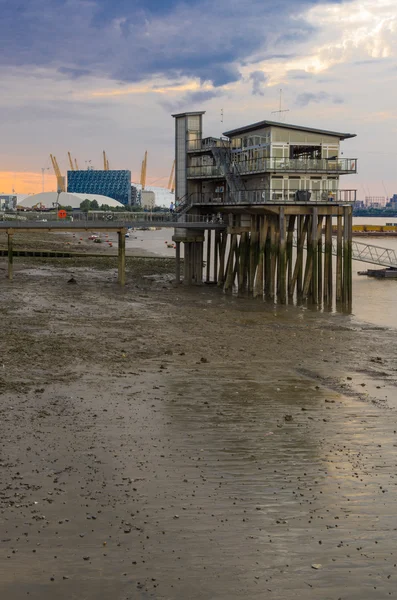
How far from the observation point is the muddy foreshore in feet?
36.1

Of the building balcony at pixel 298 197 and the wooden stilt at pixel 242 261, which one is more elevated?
the building balcony at pixel 298 197

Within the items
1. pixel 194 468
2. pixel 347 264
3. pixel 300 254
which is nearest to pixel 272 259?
pixel 300 254

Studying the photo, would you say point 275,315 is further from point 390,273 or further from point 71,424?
point 390,273

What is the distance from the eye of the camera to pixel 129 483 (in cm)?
1402

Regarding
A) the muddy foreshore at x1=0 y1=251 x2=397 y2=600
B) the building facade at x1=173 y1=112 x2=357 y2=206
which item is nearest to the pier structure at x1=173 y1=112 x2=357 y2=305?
the building facade at x1=173 y1=112 x2=357 y2=206

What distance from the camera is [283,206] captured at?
4541 cm

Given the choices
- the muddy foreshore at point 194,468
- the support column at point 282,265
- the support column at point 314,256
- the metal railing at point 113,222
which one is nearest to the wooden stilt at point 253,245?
the metal railing at point 113,222

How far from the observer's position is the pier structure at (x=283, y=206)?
A: 45438mm

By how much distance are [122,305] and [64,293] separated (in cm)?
584

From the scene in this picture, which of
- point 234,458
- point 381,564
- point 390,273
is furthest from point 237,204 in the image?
point 381,564

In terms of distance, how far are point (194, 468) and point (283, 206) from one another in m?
32.0

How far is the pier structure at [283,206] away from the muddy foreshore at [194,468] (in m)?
15.7

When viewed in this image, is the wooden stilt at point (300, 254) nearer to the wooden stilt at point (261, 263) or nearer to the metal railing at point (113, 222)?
the wooden stilt at point (261, 263)

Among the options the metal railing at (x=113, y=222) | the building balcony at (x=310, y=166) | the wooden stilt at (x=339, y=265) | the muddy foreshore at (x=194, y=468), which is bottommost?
the muddy foreshore at (x=194, y=468)
